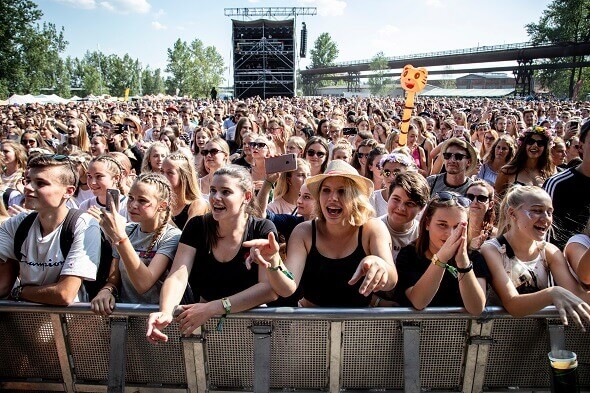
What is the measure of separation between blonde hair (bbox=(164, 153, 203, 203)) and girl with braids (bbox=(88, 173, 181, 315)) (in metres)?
0.89

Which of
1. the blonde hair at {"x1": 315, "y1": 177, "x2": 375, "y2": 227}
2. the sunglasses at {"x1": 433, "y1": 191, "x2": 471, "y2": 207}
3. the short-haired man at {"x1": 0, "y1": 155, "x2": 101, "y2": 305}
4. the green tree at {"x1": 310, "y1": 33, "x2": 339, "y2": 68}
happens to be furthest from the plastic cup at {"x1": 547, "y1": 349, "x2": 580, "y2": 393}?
the green tree at {"x1": 310, "y1": 33, "x2": 339, "y2": 68}

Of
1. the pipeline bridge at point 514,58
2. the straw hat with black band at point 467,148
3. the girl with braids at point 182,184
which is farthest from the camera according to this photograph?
the pipeline bridge at point 514,58

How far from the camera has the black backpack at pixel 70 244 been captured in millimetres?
2510

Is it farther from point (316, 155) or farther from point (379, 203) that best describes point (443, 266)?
point (316, 155)

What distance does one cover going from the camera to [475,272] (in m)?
2.33

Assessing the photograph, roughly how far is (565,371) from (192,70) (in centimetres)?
7233

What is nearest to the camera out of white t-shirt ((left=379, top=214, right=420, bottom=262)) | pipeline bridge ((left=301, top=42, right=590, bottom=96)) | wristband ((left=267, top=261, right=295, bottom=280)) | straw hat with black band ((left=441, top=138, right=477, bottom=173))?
wristband ((left=267, top=261, right=295, bottom=280))

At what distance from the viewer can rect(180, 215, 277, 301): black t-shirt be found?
2506 millimetres

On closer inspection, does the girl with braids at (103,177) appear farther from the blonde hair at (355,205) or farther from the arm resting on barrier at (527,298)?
the arm resting on barrier at (527,298)

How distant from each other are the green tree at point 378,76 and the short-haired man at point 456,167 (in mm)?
74983

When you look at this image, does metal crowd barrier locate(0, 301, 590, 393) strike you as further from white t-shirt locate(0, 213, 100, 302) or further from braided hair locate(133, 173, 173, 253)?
braided hair locate(133, 173, 173, 253)

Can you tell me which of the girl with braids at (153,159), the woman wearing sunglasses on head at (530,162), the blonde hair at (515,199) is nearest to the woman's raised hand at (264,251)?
the blonde hair at (515,199)

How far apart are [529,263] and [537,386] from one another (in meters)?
0.68

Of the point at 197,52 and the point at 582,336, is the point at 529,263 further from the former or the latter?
the point at 197,52
